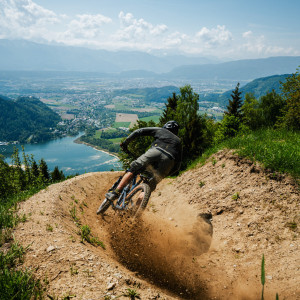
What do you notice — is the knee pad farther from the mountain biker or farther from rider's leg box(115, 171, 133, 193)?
rider's leg box(115, 171, 133, 193)

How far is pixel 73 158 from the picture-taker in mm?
144750

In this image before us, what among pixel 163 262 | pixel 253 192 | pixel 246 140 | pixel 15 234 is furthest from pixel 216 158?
pixel 15 234

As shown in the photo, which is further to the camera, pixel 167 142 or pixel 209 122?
pixel 209 122

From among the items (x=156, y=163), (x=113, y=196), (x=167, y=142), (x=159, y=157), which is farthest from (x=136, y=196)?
(x=167, y=142)

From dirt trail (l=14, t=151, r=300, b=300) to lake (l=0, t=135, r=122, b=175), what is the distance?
324 ft

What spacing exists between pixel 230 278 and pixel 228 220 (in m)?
1.99

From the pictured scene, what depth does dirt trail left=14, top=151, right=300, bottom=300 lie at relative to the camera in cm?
409

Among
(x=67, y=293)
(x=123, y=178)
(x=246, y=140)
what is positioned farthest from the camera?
(x=246, y=140)

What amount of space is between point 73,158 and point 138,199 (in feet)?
489

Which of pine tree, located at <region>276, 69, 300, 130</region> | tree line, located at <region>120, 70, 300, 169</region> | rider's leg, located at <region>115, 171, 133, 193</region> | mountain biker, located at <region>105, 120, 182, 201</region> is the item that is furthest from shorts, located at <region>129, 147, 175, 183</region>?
pine tree, located at <region>276, 69, 300, 130</region>

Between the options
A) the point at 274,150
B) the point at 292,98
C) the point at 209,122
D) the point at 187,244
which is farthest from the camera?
the point at 209,122

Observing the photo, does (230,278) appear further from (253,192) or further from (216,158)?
(216,158)

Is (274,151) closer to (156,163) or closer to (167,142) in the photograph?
(167,142)

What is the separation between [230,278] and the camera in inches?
192
